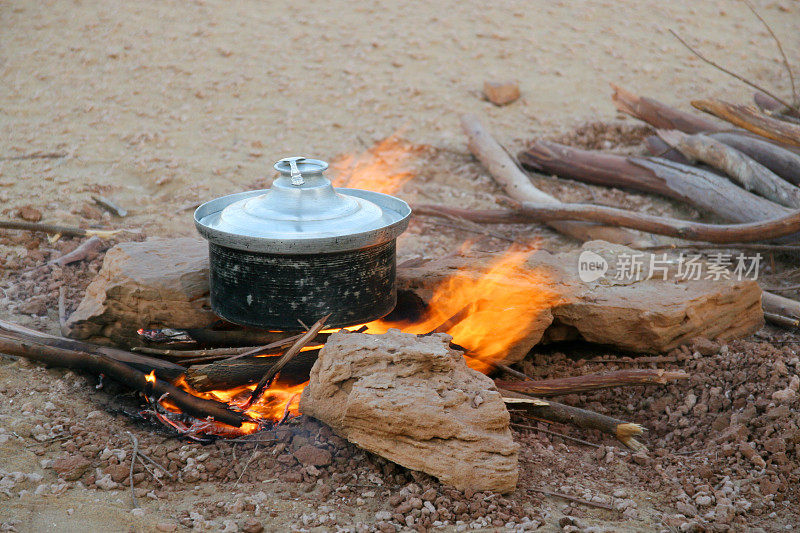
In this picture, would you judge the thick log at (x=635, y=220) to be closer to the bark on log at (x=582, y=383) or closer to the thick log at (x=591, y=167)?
the thick log at (x=591, y=167)

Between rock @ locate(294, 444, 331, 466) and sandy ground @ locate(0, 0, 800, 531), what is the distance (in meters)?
3.01

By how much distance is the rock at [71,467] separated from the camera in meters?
3.27

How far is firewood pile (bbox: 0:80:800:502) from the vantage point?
3.32 metres

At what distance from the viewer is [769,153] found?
6.74m

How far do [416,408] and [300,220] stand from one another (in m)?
1.27

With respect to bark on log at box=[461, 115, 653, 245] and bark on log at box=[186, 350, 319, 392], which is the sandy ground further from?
bark on log at box=[186, 350, 319, 392]

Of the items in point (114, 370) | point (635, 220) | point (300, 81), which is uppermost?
point (300, 81)

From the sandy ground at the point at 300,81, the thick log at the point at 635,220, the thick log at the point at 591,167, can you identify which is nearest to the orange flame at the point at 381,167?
the sandy ground at the point at 300,81

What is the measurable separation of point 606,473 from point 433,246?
321 centimetres

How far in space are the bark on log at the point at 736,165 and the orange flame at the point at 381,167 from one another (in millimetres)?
2689

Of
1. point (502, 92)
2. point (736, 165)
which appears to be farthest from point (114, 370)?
point (502, 92)

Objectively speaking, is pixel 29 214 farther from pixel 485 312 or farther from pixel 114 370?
pixel 485 312

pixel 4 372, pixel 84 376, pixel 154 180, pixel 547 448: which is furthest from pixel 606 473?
pixel 154 180

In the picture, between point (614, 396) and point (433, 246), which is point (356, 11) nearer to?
point (433, 246)
